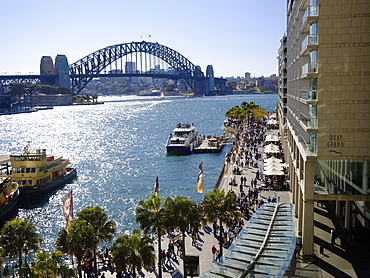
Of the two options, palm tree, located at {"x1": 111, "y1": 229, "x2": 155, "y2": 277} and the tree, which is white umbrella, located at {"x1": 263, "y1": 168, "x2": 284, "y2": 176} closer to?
palm tree, located at {"x1": 111, "y1": 229, "x2": 155, "y2": 277}

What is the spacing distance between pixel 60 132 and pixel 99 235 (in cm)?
9433

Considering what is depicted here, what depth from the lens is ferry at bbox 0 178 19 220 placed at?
117ft

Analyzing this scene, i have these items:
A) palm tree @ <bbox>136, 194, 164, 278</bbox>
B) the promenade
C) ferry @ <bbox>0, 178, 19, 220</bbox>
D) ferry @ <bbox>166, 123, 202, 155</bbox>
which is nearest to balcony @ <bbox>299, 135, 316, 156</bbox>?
the promenade

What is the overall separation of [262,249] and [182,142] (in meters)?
Answer: 49.6

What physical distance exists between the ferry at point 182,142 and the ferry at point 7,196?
98.0 ft

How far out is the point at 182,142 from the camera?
6700 centimetres

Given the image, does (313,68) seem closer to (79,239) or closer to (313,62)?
(313,62)

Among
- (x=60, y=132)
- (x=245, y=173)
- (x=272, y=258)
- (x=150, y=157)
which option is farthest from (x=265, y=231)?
(x=60, y=132)

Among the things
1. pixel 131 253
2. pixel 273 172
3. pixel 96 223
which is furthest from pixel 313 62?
pixel 273 172

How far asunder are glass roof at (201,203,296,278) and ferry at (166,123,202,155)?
143ft

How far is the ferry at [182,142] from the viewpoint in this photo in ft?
217

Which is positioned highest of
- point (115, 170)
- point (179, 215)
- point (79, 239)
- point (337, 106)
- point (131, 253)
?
point (337, 106)

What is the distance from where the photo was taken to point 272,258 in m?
16.8

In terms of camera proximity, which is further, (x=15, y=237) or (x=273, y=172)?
(x=273, y=172)
